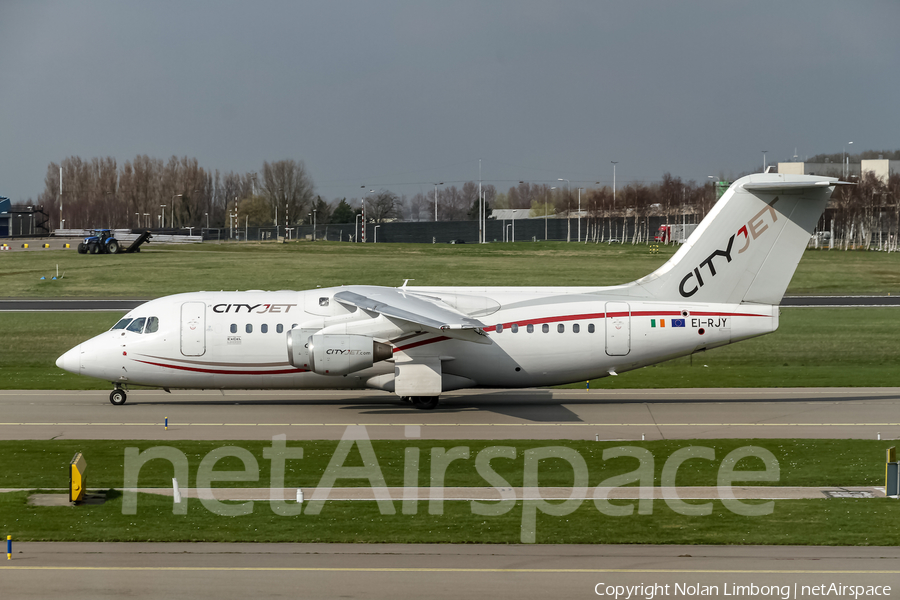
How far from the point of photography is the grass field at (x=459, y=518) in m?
14.4

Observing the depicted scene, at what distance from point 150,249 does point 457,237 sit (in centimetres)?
5649

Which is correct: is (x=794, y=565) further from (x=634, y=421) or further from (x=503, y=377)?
(x=503, y=377)

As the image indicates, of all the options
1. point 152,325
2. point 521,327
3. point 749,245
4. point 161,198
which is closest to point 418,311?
point 521,327

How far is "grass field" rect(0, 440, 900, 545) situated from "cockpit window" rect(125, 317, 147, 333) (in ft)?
26.0

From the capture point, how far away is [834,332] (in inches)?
1750

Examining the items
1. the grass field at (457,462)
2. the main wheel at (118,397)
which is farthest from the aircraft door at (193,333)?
the grass field at (457,462)

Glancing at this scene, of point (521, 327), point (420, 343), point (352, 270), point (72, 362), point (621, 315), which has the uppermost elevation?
point (621, 315)

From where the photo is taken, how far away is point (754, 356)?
39.5m

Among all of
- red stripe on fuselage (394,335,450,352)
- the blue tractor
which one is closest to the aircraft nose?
red stripe on fuselage (394,335,450,352)

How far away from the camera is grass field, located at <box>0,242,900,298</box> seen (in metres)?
69.8

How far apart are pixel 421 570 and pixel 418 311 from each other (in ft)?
38.9

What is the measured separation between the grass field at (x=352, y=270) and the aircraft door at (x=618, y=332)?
145 ft

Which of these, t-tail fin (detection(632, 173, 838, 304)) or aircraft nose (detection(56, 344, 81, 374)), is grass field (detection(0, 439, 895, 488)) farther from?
t-tail fin (detection(632, 173, 838, 304))

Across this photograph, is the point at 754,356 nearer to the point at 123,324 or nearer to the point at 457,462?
the point at 457,462
